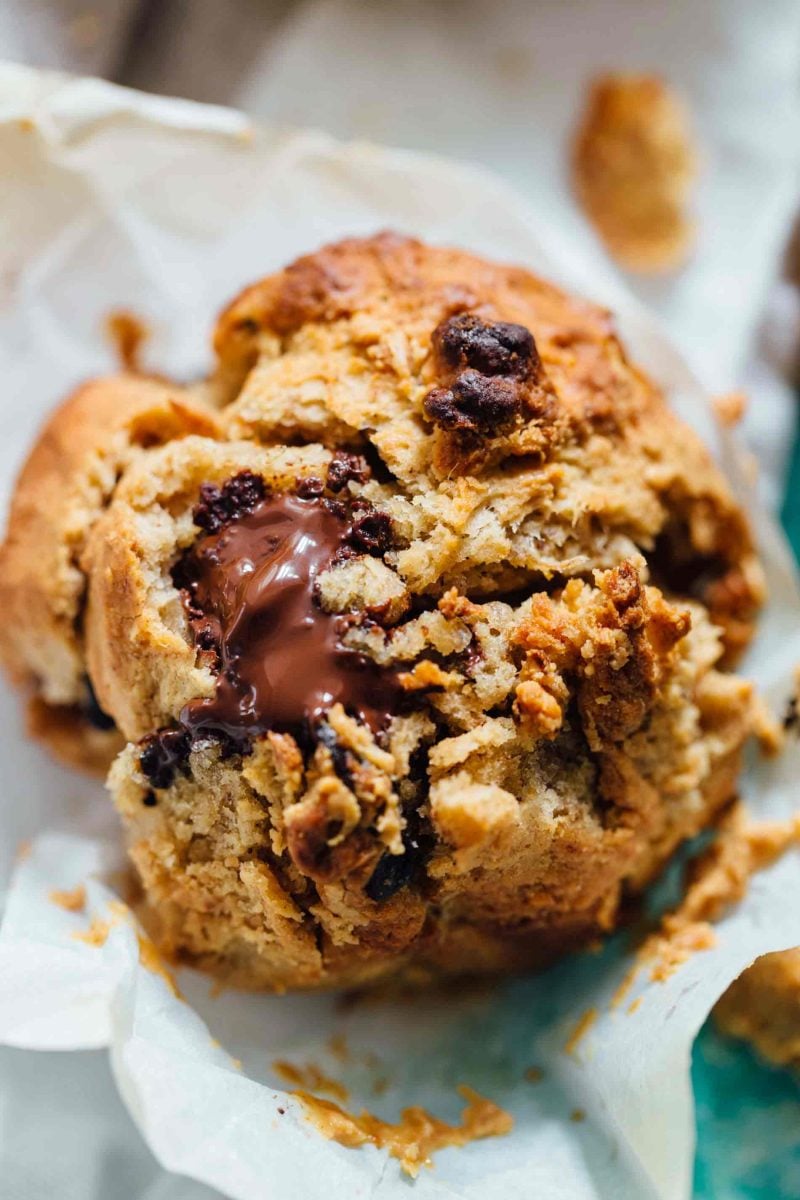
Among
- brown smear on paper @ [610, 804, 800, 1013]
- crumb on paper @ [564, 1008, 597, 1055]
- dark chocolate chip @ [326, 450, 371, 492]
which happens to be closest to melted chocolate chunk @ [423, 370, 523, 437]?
dark chocolate chip @ [326, 450, 371, 492]

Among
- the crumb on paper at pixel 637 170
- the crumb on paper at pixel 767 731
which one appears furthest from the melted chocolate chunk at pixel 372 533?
the crumb on paper at pixel 637 170

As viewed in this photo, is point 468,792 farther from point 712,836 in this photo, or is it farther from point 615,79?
point 615,79

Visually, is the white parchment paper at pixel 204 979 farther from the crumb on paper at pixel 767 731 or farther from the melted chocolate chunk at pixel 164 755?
the melted chocolate chunk at pixel 164 755

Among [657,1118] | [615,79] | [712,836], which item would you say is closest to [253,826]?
[657,1118]

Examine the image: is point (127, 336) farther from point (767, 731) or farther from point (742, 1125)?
point (742, 1125)

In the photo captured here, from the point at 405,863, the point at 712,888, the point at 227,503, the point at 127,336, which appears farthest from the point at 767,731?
the point at 127,336

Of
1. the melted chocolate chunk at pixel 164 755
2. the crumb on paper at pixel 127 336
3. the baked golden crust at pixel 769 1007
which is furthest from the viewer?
the crumb on paper at pixel 127 336
